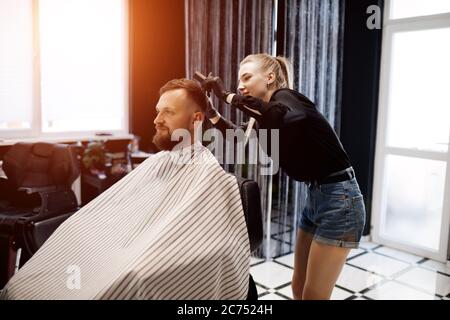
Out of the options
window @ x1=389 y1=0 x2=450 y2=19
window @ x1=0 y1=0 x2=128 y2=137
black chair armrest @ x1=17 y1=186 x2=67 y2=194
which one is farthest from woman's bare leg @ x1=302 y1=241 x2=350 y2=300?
window @ x1=0 y1=0 x2=128 y2=137

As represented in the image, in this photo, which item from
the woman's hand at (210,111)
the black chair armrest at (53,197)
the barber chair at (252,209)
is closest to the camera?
the barber chair at (252,209)

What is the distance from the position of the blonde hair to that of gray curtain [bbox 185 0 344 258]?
3.51 feet

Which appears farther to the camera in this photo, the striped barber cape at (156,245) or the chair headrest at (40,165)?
the chair headrest at (40,165)

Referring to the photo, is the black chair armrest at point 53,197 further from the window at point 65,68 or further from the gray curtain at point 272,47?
the window at point 65,68

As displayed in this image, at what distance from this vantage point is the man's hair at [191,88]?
1.63 metres

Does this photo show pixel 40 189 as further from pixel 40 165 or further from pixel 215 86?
pixel 215 86

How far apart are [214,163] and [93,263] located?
50 centimetres

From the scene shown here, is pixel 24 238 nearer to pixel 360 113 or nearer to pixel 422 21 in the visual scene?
pixel 360 113

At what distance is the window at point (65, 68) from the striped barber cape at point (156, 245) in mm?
2474

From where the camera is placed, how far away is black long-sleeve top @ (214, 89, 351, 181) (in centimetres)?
146

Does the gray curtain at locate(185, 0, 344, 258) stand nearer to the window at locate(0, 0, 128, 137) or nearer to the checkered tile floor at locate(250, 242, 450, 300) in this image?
the checkered tile floor at locate(250, 242, 450, 300)

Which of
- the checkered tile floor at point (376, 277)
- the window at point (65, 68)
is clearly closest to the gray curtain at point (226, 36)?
the checkered tile floor at point (376, 277)

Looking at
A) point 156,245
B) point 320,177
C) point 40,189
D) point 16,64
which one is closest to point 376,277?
point 320,177

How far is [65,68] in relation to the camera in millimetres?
3828
